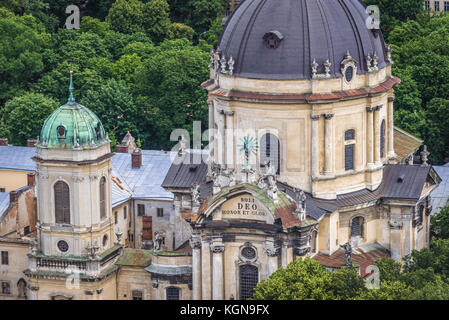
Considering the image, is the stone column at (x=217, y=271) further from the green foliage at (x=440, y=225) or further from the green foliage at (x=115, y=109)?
the green foliage at (x=115, y=109)

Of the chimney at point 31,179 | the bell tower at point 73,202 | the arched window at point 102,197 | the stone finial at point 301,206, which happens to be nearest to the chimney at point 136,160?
the chimney at point 31,179

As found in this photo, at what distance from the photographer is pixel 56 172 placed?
125125mm

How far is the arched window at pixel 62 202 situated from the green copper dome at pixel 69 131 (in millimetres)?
3044

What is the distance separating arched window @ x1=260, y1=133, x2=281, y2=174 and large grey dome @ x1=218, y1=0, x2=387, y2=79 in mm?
Answer: 4763

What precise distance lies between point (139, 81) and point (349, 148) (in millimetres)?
53665

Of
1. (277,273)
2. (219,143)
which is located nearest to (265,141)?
(219,143)

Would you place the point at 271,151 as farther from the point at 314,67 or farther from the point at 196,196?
the point at 314,67

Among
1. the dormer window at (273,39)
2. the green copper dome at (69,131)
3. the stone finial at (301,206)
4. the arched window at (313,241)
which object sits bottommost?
the arched window at (313,241)

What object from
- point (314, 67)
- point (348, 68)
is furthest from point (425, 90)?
point (314, 67)

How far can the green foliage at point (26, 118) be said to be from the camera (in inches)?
6629

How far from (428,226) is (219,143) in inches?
762
